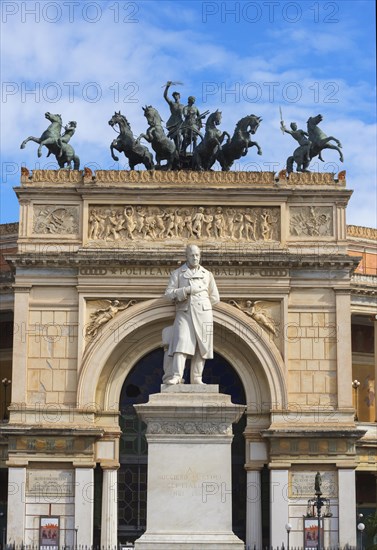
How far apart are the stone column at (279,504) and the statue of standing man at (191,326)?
59.1ft

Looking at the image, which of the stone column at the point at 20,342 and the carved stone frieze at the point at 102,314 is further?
the carved stone frieze at the point at 102,314

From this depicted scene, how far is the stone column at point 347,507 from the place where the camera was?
1742 inches

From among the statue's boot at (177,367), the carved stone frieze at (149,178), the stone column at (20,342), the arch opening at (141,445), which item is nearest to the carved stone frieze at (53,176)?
the carved stone frieze at (149,178)

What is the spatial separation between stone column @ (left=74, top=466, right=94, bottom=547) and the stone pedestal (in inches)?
728

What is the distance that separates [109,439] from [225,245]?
829cm

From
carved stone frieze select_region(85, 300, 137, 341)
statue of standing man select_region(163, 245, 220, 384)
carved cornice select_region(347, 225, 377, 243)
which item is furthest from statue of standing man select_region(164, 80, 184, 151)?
statue of standing man select_region(163, 245, 220, 384)

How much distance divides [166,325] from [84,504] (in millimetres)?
7226

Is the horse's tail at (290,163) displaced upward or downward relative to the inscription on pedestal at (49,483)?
upward

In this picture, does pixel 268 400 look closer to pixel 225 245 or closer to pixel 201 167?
pixel 225 245

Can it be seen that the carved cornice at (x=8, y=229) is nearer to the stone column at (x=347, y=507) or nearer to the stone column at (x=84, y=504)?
the stone column at (x=84, y=504)

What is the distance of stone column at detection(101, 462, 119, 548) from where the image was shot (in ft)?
146

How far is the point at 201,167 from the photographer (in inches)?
1921

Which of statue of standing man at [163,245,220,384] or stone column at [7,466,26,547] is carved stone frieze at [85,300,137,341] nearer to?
stone column at [7,466,26,547]

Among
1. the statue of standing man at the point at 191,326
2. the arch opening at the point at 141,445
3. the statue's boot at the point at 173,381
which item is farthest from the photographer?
the arch opening at the point at 141,445
